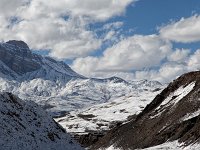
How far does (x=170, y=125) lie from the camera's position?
83.9 metres

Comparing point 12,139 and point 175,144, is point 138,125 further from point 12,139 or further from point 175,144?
point 12,139

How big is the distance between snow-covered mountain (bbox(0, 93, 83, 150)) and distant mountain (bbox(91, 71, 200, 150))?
20.8 m

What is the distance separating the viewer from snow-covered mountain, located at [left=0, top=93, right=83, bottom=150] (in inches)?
1444

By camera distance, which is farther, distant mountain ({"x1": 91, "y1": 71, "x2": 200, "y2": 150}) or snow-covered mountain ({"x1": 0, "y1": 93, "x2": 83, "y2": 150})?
distant mountain ({"x1": 91, "y1": 71, "x2": 200, "y2": 150})

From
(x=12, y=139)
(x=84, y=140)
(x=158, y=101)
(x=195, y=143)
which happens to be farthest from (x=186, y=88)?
(x=12, y=139)

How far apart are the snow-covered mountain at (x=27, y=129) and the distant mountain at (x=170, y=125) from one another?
20796 mm

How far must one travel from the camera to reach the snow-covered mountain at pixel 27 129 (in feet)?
120

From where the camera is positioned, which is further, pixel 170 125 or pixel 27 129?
pixel 170 125

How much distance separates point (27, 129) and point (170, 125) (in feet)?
155

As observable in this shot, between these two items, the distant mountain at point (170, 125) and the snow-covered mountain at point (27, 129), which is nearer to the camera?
the snow-covered mountain at point (27, 129)

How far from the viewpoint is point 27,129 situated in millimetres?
41375

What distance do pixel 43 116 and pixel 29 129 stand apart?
5072 millimetres

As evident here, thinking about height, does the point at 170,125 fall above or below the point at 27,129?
below

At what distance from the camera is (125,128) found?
373 feet
